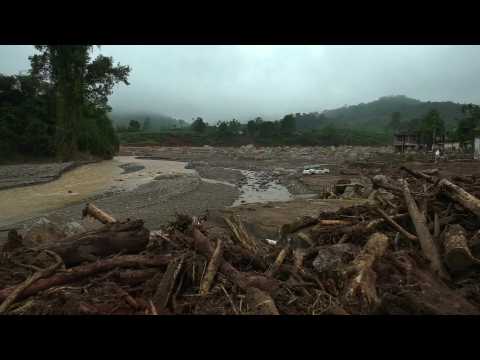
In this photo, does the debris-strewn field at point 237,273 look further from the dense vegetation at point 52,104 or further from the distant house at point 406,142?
the distant house at point 406,142

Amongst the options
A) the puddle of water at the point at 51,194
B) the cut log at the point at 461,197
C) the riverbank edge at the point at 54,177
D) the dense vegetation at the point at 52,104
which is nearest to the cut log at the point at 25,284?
the cut log at the point at 461,197

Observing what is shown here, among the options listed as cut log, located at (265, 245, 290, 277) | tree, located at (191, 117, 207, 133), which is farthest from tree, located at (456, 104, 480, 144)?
tree, located at (191, 117, 207, 133)

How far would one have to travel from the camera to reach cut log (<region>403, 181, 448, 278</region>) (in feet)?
16.7

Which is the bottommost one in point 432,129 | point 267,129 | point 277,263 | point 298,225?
point 298,225

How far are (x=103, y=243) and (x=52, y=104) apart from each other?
5006cm

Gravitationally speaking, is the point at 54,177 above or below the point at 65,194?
above

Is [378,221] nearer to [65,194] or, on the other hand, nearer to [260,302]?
[260,302]

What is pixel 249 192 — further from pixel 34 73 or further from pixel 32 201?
pixel 34 73

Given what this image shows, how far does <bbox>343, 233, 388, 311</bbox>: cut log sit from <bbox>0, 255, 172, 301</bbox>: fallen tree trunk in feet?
8.82

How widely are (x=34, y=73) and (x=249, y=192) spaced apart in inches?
1606

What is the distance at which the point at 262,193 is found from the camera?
79.8ft

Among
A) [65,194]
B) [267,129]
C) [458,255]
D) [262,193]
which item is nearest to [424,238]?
[458,255]

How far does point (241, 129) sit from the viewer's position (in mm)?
116938

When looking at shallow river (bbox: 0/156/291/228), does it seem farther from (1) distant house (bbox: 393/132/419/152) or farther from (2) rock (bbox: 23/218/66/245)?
(1) distant house (bbox: 393/132/419/152)
